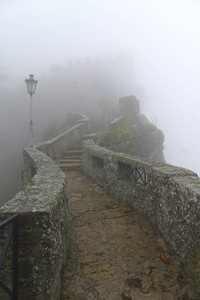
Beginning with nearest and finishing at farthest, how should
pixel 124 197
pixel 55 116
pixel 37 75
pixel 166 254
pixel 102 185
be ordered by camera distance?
pixel 166 254 < pixel 124 197 < pixel 102 185 < pixel 55 116 < pixel 37 75

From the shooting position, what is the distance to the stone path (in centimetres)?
274

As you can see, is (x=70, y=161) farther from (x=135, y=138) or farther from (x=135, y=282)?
(x=135, y=282)

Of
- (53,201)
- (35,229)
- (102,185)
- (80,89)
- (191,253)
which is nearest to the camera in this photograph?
(35,229)

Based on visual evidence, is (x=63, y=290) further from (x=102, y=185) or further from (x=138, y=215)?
(x=102, y=185)

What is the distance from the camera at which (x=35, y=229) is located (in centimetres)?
211

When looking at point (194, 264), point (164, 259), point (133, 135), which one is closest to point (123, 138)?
point (133, 135)

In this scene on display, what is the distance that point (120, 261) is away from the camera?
3342mm

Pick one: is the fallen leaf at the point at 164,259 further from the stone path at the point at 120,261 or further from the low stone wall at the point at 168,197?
the low stone wall at the point at 168,197

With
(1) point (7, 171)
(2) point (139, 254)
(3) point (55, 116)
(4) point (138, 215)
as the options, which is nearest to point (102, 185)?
(4) point (138, 215)

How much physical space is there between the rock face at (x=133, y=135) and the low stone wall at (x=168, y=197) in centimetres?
746

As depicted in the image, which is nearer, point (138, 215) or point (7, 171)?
point (138, 215)

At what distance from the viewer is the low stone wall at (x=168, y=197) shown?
2.91 metres

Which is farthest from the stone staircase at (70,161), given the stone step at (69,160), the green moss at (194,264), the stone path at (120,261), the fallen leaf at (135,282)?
the green moss at (194,264)

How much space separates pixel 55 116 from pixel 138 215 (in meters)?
22.4
